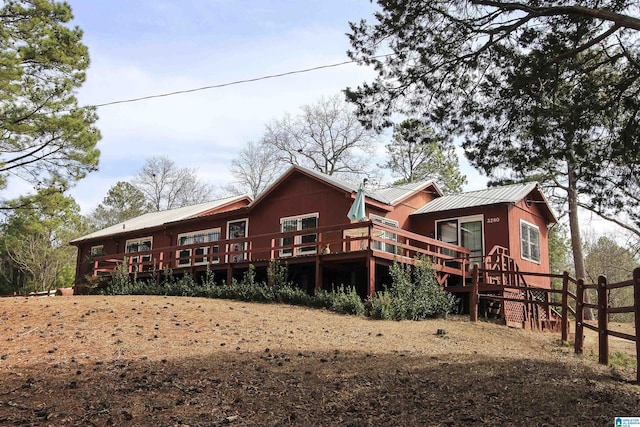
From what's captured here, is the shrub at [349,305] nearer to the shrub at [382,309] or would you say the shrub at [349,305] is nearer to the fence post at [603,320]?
the shrub at [382,309]

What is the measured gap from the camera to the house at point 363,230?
57.2 ft

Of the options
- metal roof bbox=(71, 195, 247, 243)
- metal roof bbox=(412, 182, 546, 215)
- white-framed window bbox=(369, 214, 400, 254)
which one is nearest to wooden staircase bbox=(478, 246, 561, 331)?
metal roof bbox=(412, 182, 546, 215)

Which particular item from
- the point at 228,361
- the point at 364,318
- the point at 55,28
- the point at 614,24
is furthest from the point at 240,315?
the point at 55,28

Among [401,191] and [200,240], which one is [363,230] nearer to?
[401,191]

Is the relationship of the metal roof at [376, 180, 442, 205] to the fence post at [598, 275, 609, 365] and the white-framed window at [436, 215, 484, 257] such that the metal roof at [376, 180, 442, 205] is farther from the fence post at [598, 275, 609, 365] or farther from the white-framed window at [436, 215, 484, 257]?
the fence post at [598, 275, 609, 365]

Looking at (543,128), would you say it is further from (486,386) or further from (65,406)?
(65,406)

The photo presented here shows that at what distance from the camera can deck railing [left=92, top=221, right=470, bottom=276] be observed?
15.6m

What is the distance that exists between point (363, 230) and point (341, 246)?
37.3 inches

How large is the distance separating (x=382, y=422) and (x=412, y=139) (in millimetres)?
5652

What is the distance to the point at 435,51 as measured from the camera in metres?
9.39

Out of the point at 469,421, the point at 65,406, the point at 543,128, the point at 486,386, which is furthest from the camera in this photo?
the point at 543,128

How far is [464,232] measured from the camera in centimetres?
2034

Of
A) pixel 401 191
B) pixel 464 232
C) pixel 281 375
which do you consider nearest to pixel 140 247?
pixel 401 191

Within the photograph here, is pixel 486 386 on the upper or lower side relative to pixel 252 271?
lower
